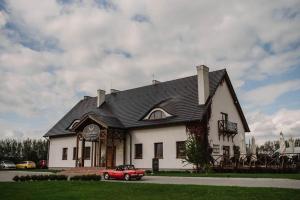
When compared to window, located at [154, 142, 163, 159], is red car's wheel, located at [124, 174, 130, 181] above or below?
below

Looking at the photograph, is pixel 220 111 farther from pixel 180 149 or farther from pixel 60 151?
pixel 60 151

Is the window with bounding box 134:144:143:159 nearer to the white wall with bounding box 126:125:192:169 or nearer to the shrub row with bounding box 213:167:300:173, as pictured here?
the white wall with bounding box 126:125:192:169

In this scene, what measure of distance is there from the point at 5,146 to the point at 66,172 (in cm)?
2744

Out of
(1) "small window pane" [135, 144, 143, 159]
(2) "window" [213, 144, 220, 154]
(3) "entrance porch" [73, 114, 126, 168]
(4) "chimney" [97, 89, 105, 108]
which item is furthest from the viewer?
(4) "chimney" [97, 89, 105, 108]

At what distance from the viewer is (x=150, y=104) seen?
1277 inches

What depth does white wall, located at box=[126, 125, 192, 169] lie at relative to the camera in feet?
91.0

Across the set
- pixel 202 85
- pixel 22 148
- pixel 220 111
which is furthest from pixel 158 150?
pixel 22 148

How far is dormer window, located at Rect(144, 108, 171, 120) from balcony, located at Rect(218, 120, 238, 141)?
485cm

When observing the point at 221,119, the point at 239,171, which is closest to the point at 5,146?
the point at 221,119

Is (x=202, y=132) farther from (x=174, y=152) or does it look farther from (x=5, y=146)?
(x=5, y=146)

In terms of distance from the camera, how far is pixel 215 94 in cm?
2980

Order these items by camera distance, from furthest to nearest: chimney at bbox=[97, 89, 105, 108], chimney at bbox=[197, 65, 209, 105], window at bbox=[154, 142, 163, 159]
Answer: chimney at bbox=[97, 89, 105, 108], window at bbox=[154, 142, 163, 159], chimney at bbox=[197, 65, 209, 105]

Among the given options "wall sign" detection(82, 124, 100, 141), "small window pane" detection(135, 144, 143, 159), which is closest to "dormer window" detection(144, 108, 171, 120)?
"small window pane" detection(135, 144, 143, 159)

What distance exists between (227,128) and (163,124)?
585 centimetres
